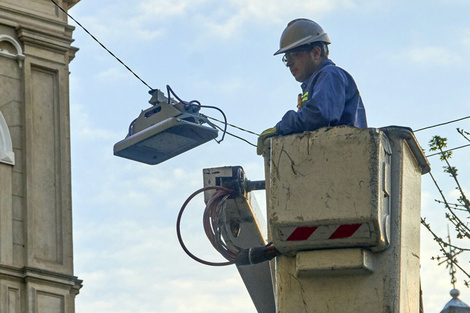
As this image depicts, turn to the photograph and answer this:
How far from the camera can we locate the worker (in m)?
9.40

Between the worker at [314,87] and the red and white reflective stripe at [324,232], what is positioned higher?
the worker at [314,87]

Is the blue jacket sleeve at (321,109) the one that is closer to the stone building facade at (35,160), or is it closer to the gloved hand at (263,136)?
the gloved hand at (263,136)

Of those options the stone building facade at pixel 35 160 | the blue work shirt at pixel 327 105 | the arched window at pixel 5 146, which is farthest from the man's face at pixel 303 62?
the arched window at pixel 5 146

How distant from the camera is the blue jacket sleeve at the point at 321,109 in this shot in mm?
9367

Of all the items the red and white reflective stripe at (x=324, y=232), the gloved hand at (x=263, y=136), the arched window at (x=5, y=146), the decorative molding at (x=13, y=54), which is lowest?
the red and white reflective stripe at (x=324, y=232)

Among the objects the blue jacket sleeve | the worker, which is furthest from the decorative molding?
the blue jacket sleeve

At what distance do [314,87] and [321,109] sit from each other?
0.29 meters

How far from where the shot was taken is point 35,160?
1861cm

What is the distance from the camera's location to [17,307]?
17750mm

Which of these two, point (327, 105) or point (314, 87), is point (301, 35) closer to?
point (314, 87)

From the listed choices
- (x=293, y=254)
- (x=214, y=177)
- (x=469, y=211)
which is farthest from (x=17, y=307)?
(x=293, y=254)

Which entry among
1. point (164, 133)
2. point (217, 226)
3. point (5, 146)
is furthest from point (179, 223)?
point (5, 146)

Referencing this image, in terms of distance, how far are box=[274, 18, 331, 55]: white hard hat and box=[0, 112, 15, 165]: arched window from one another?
8690mm

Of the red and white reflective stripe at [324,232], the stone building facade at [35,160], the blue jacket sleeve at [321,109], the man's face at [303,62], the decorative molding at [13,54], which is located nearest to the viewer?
the red and white reflective stripe at [324,232]
